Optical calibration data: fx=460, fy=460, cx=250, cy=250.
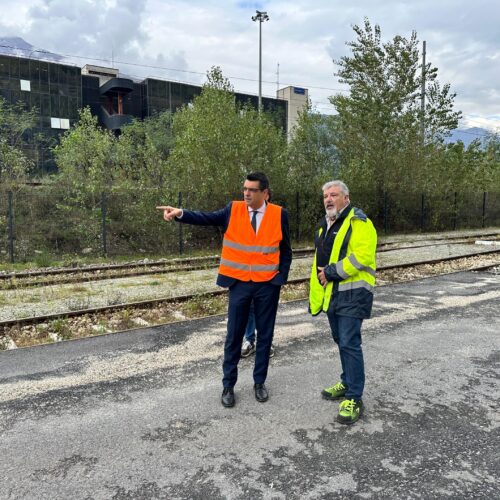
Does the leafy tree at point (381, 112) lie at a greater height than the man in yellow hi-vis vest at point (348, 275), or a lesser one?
greater

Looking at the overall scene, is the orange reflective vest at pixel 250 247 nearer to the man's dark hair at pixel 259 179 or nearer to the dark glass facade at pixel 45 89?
the man's dark hair at pixel 259 179

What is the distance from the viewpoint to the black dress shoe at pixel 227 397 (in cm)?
444

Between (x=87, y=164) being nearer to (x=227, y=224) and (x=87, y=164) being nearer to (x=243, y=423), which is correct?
(x=227, y=224)

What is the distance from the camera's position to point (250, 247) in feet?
14.3

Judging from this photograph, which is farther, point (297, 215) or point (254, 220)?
point (297, 215)

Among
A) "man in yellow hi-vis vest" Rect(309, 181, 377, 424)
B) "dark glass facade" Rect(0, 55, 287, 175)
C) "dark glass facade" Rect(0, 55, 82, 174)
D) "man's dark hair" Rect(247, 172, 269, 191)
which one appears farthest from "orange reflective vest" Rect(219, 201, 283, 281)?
"dark glass facade" Rect(0, 55, 82, 174)

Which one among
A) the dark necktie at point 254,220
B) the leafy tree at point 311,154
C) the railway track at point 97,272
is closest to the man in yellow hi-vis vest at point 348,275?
the dark necktie at point 254,220

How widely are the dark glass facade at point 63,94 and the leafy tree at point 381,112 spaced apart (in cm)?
2996

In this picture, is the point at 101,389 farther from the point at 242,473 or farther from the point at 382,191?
the point at 382,191

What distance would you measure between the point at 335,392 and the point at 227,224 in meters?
1.99

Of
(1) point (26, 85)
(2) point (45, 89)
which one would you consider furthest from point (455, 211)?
(1) point (26, 85)

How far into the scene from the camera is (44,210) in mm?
18391

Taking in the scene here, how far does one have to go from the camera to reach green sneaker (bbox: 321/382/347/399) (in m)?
4.61

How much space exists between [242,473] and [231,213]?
7.41 ft
